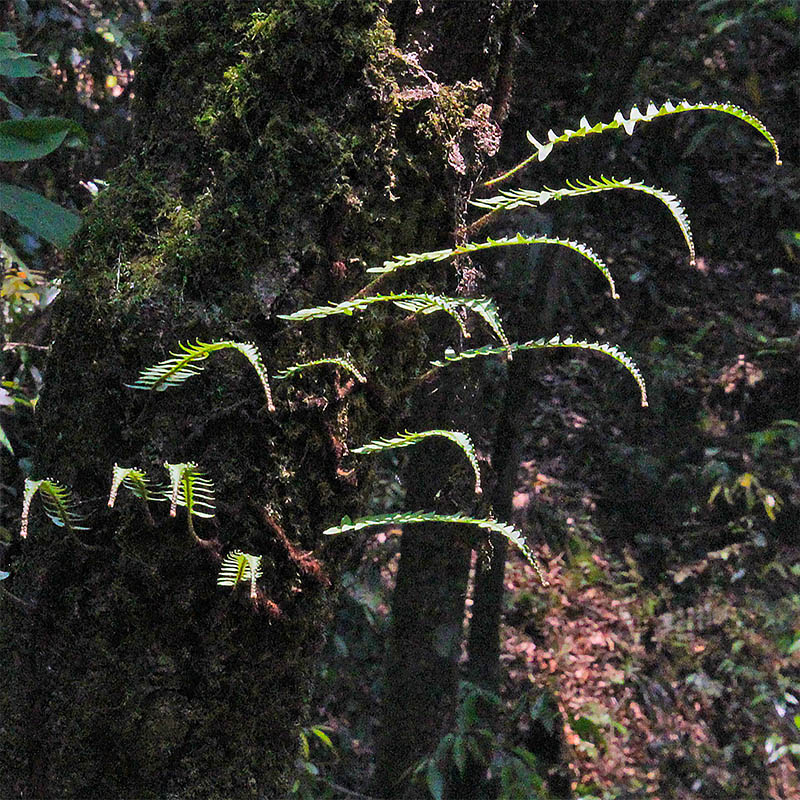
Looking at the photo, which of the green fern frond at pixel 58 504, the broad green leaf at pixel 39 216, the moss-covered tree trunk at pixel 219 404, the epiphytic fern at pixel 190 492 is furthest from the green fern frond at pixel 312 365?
the broad green leaf at pixel 39 216

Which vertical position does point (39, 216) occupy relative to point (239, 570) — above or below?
above

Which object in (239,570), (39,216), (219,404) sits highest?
(39,216)

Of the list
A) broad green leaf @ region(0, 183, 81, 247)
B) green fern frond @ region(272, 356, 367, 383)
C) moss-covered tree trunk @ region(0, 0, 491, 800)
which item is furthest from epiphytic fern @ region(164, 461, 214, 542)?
broad green leaf @ region(0, 183, 81, 247)

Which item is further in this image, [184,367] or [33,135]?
[33,135]

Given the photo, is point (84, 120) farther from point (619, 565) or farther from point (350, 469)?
point (619, 565)

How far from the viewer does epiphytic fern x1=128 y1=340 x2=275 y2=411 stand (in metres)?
0.77

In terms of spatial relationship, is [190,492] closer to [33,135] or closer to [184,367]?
[184,367]

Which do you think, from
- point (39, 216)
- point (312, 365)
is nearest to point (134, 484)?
point (312, 365)

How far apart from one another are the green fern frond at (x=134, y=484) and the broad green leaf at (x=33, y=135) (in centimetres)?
44

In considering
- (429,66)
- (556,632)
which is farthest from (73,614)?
(556,632)

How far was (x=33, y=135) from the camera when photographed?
3.36ft

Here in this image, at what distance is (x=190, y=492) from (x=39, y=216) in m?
0.48

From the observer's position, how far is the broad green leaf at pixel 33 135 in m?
1.01

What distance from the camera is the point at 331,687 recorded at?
9.84 ft
